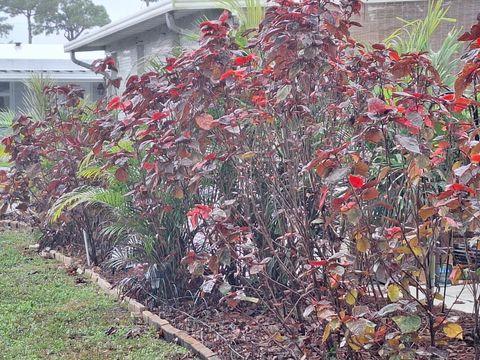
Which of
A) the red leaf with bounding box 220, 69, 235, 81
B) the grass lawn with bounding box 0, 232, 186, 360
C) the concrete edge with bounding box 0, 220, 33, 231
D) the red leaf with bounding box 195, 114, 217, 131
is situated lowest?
the concrete edge with bounding box 0, 220, 33, 231

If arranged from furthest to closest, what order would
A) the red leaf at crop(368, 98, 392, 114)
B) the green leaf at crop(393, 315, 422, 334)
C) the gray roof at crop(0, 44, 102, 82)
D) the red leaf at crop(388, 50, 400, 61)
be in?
the gray roof at crop(0, 44, 102, 82), the red leaf at crop(388, 50, 400, 61), the green leaf at crop(393, 315, 422, 334), the red leaf at crop(368, 98, 392, 114)

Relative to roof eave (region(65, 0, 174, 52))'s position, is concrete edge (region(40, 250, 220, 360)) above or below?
below

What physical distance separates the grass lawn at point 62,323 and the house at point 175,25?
6.81ft

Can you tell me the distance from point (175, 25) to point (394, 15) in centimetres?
303

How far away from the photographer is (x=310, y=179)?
3.83 meters

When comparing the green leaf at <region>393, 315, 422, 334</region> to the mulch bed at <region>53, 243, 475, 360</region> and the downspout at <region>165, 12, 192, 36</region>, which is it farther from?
the downspout at <region>165, 12, 192, 36</region>

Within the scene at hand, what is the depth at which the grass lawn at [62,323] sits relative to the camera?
462 centimetres

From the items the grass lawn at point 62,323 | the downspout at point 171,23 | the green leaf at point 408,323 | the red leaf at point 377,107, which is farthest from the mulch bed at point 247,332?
the downspout at point 171,23

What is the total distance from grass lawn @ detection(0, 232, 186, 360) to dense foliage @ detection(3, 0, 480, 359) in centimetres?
41

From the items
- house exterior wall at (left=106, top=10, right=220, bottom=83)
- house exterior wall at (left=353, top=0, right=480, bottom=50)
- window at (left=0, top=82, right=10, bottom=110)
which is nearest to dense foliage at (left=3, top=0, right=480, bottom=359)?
house exterior wall at (left=106, top=10, right=220, bottom=83)

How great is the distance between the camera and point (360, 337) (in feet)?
10.1

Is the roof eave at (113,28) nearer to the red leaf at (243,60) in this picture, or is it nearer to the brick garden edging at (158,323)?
the brick garden edging at (158,323)

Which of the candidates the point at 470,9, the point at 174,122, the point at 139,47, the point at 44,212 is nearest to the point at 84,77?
the point at 139,47

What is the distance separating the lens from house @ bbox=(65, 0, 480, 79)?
7.33 meters
